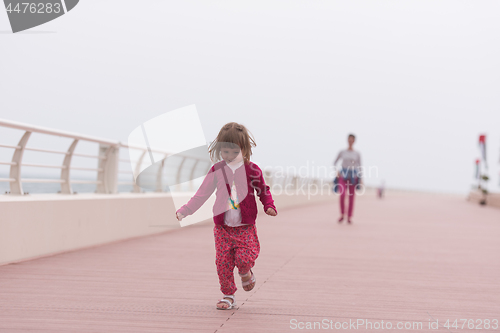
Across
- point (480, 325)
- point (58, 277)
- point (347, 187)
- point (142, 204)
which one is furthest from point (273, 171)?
point (480, 325)

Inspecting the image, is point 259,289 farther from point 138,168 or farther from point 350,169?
point 350,169

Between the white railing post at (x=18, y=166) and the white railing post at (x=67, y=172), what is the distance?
1063 mm

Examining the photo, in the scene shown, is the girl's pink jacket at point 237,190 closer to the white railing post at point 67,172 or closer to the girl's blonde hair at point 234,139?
the girl's blonde hair at point 234,139

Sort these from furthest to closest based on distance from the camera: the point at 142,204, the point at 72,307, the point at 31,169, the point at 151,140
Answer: the point at 151,140
the point at 142,204
the point at 31,169
the point at 72,307

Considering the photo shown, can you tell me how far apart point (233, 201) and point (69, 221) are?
144 inches

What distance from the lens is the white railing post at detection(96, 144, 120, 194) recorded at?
8484 millimetres

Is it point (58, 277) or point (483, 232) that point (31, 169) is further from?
point (483, 232)

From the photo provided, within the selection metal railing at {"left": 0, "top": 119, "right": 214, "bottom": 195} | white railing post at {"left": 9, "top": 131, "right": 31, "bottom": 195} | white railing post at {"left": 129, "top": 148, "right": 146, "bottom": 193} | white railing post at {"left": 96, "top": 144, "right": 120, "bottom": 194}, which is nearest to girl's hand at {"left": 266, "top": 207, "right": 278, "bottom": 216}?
metal railing at {"left": 0, "top": 119, "right": 214, "bottom": 195}

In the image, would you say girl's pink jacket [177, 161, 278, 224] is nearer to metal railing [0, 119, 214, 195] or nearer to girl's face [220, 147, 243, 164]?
girl's face [220, 147, 243, 164]

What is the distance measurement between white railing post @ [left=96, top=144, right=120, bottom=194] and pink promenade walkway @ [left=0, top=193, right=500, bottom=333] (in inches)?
45.0

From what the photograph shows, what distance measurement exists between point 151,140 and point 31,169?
3745 millimetres

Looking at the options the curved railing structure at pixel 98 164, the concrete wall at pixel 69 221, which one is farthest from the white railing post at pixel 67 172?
the concrete wall at pixel 69 221

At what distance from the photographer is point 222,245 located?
3832mm

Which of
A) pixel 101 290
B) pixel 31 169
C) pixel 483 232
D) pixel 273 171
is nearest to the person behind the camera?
pixel 101 290
